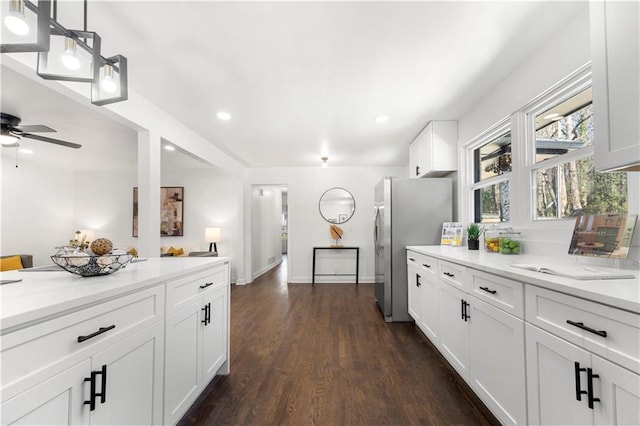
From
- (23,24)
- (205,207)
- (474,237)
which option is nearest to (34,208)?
(205,207)

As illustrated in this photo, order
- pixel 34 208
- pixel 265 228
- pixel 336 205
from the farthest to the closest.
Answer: pixel 265 228 < pixel 336 205 < pixel 34 208

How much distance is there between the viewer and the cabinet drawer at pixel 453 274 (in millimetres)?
1838

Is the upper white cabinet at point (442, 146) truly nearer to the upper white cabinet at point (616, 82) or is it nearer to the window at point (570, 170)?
the window at point (570, 170)

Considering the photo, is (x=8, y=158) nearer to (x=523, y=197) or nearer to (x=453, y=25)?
(x=453, y=25)

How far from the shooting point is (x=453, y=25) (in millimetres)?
1645

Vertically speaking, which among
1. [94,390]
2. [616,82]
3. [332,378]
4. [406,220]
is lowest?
[332,378]

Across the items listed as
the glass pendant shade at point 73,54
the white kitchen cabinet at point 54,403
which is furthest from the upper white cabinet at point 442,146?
the white kitchen cabinet at point 54,403

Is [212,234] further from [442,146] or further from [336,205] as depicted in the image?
[442,146]

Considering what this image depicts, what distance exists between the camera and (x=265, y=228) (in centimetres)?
703

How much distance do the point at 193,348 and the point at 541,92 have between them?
9.45ft

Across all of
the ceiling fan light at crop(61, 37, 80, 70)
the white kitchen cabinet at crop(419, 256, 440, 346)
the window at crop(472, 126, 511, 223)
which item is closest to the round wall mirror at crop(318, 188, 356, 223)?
the window at crop(472, 126, 511, 223)

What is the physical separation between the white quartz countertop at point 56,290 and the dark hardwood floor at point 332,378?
99cm

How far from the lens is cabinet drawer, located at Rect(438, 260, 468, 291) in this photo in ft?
6.03

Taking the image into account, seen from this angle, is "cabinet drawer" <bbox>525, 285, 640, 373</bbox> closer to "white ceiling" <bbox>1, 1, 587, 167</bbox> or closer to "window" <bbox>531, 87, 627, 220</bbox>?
"window" <bbox>531, 87, 627, 220</bbox>
